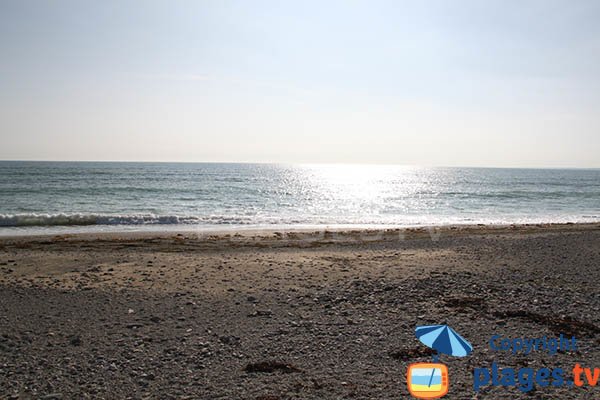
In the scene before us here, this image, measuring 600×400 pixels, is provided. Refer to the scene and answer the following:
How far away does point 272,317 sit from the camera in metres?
7.23

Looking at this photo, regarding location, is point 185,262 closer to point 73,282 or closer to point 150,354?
point 73,282

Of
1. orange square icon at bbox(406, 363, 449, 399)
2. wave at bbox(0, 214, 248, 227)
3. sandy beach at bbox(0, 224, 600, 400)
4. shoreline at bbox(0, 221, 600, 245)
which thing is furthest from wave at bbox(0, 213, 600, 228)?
orange square icon at bbox(406, 363, 449, 399)

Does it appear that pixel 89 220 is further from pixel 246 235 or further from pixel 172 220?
pixel 246 235

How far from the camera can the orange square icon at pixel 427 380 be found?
4.73 metres

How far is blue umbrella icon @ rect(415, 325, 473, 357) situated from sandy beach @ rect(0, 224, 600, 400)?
0.41 feet

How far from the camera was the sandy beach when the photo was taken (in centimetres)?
495

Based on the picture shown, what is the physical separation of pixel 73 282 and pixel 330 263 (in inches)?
259

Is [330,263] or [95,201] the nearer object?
[330,263]

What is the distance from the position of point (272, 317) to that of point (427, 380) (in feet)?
9.92

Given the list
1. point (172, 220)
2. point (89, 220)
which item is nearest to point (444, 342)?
point (172, 220)

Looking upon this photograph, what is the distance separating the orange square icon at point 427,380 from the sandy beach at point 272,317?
0.11 m

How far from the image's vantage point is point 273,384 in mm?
4891

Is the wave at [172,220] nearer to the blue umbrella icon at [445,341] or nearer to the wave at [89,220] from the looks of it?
the wave at [89,220]

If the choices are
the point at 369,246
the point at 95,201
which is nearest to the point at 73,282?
the point at 369,246
